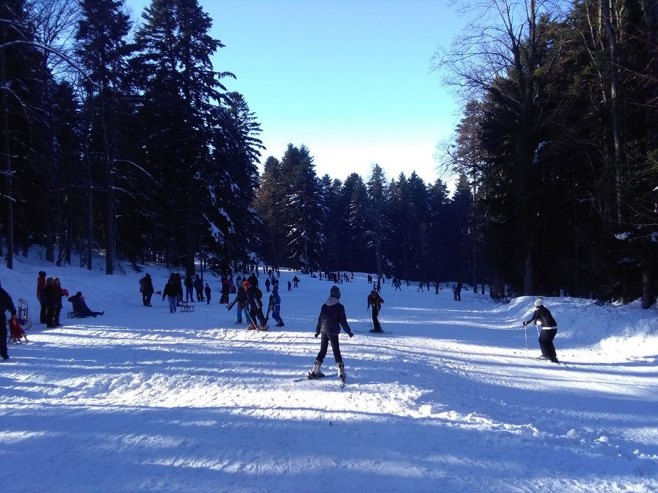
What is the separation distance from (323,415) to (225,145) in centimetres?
3052

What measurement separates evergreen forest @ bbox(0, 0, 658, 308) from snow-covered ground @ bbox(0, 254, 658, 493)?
7.55 metres

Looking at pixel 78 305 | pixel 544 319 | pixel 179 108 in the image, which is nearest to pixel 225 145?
pixel 179 108

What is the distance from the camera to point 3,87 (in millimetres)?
19641

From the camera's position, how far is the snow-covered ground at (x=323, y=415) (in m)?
5.12

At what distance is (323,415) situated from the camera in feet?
23.4

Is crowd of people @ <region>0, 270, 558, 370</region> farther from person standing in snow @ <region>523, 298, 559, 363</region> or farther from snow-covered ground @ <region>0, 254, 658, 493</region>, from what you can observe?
snow-covered ground @ <region>0, 254, 658, 493</region>

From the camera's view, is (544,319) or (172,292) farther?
(172,292)

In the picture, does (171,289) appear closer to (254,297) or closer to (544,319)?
(254,297)

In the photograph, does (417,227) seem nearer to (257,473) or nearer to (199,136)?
(199,136)

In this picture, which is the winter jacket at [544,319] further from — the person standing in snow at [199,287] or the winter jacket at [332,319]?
the person standing in snow at [199,287]

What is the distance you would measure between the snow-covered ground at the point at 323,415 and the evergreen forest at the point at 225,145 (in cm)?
755

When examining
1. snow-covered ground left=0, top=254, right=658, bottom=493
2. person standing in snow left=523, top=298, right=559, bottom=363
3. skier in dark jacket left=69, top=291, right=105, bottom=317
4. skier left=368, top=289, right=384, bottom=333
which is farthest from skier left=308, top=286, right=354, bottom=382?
skier in dark jacket left=69, top=291, right=105, bottom=317

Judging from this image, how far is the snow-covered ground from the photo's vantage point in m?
5.12

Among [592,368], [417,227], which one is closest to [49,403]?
[592,368]
